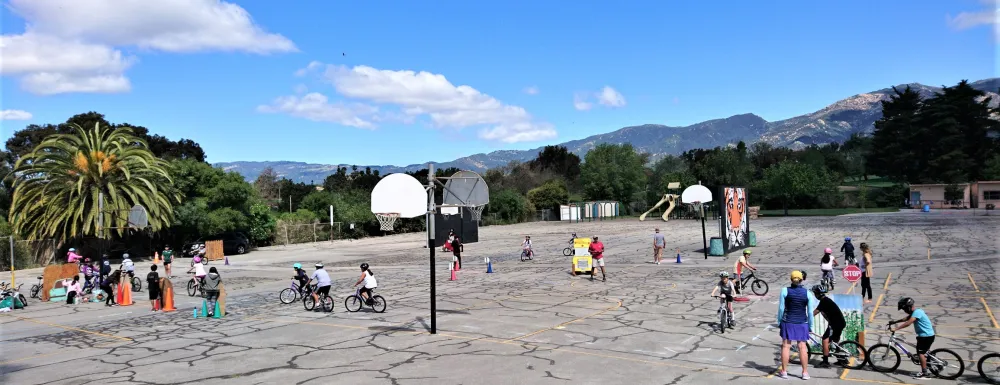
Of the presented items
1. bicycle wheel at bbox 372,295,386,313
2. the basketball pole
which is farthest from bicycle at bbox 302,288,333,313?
the basketball pole

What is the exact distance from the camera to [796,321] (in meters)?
10.9

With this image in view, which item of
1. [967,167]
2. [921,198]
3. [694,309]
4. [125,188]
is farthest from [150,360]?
[967,167]

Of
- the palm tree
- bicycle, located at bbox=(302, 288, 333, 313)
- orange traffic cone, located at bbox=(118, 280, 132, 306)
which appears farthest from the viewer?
the palm tree

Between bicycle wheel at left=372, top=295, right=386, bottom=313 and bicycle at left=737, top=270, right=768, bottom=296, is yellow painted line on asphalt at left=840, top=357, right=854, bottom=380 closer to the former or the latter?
bicycle at left=737, top=270, right=768, bottom=296

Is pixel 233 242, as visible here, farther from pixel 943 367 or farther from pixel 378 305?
pixel 943 367

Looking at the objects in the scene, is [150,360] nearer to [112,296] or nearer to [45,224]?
[112,296]

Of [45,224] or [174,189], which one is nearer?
[45,224]

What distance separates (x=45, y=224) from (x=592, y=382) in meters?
39.2

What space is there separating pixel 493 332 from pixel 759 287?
1070 cm

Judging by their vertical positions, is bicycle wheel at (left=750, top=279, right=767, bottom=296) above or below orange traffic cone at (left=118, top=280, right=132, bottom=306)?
below

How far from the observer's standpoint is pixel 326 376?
11.6 m

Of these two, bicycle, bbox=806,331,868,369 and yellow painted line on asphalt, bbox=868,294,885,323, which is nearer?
bicycle, bbox=806,331,868,369

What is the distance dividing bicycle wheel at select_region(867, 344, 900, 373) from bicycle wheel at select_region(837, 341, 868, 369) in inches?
4.6

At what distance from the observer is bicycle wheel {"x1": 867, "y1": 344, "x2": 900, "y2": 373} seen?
1157 cm
